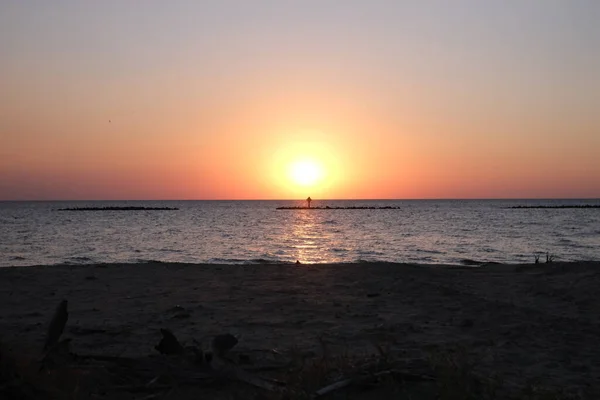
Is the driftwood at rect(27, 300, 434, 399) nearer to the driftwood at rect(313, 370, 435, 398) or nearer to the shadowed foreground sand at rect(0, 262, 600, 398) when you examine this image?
the driftwood at rect(313, 370, 435, 398)

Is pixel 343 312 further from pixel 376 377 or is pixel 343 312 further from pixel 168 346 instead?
pixel 168 346

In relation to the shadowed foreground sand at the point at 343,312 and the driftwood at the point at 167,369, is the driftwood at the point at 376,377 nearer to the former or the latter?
the driftwood at the point at 167,369

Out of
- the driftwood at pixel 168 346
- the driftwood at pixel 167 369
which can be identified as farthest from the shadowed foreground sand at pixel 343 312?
the driftwood at pixel 168 346

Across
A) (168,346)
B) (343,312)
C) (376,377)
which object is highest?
(168,346)

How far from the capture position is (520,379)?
590 centimetres

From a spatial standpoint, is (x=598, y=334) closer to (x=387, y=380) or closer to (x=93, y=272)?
(x=387, y=380)

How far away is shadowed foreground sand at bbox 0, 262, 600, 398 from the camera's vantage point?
6.89 meters

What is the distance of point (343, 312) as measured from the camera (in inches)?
372

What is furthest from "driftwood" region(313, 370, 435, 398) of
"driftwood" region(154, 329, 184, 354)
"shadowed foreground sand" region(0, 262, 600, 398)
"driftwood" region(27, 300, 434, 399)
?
"driftwood" region(154, 329, 184, 354)

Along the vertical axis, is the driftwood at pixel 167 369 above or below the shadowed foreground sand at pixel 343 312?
above

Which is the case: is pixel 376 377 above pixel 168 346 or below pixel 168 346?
below

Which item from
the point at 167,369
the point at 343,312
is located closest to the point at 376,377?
the point at 167,369

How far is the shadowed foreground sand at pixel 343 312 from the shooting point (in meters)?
6.89

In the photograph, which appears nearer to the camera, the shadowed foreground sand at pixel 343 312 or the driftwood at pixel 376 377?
the driftwood at pixel 376 377
